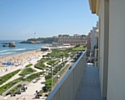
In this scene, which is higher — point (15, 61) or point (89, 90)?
point (89, 90)

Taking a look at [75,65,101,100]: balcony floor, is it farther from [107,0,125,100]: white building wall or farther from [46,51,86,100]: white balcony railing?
[107,0,125,100]: white building wall

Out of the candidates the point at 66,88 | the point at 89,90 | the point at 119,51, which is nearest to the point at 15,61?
the point at 89,90

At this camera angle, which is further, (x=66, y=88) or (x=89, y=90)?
(x=89, y=90)

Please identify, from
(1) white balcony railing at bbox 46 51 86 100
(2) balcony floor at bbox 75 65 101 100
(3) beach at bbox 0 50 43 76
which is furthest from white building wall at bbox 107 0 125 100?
(3) beach at bbox 0 50 43 76

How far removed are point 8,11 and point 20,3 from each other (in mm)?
9361

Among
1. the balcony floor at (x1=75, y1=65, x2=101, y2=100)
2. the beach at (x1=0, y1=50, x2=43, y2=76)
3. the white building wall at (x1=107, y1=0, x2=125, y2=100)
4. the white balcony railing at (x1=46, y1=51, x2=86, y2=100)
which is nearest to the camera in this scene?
the white building wall at (x1=107, y1=0, x2=125, y2=100)

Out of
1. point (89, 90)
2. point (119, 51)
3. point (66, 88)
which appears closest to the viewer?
point (119, 51)

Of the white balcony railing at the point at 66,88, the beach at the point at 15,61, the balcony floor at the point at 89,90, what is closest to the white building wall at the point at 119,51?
the white balcony railing at the point at 66,88

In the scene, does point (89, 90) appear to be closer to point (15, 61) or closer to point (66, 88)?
point (66, 88)

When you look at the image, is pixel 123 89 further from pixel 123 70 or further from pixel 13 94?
pixel 13 94

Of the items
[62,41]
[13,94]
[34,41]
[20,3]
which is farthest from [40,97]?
[34,41]

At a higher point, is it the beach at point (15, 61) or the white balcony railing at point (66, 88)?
the white balcony railing at point (66, 88)

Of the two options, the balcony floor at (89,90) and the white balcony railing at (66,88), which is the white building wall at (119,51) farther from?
the balcony floor at (89,90)

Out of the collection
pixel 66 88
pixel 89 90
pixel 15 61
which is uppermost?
pixel 66 88
